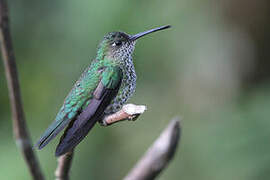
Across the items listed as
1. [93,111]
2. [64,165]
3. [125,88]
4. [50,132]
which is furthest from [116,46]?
[64,165]

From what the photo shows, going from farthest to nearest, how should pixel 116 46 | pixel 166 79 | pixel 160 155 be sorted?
pixel 166 79 → pixel 116 46 → pixel 160 155

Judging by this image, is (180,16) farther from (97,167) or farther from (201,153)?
(97,167)

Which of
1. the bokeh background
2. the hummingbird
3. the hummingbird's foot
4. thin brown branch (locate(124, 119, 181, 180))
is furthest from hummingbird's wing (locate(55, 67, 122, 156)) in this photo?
the bokeh background

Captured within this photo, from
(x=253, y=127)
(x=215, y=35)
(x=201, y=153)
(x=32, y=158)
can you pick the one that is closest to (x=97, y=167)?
(x=201, y=153)

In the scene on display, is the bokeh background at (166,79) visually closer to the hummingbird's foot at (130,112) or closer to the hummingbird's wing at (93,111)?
the hummingbird's wing at (93,111)

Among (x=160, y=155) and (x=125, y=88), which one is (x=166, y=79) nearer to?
(x=125, y=88)

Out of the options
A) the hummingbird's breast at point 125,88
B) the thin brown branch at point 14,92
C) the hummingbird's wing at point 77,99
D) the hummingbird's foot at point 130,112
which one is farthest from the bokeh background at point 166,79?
the thin brown branch at point 14,92
